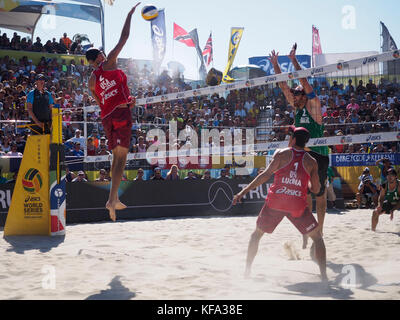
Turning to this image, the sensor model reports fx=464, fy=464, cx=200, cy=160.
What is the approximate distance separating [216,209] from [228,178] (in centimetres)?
78

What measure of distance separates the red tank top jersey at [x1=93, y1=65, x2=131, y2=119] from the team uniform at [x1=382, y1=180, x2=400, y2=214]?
4944 millimetres

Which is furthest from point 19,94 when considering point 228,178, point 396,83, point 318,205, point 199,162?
point 396,83

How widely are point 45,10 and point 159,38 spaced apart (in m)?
4.79

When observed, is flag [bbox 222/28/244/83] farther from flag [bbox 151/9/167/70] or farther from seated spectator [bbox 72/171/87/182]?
seated spectator [bbox 72/171/87/182]

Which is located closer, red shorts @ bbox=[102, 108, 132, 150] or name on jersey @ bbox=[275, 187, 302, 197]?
name on jersey @ bbox=[275, 187, 302, 197]

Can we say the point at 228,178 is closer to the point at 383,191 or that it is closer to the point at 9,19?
the point at 383,191

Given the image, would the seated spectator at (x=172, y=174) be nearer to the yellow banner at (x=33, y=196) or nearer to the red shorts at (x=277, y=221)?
the yellow banner at (x=33, y=196)

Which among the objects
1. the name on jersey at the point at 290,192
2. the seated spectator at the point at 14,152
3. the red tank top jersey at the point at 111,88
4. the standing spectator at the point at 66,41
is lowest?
the name on jersey at the point at 290,192

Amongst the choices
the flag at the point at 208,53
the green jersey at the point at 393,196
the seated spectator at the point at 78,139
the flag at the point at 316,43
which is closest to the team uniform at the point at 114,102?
the green jersey at the point at 393,196

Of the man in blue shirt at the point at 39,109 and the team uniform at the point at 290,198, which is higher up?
the man in blue shirt at the point at 39,109

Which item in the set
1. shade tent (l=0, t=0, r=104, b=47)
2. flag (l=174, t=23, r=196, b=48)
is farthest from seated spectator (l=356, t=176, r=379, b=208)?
flag (l=174, t=23, r=196, b=48)

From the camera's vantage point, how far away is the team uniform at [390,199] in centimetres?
777

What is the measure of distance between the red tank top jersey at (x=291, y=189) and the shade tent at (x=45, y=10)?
15.9 metres

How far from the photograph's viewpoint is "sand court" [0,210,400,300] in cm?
381
